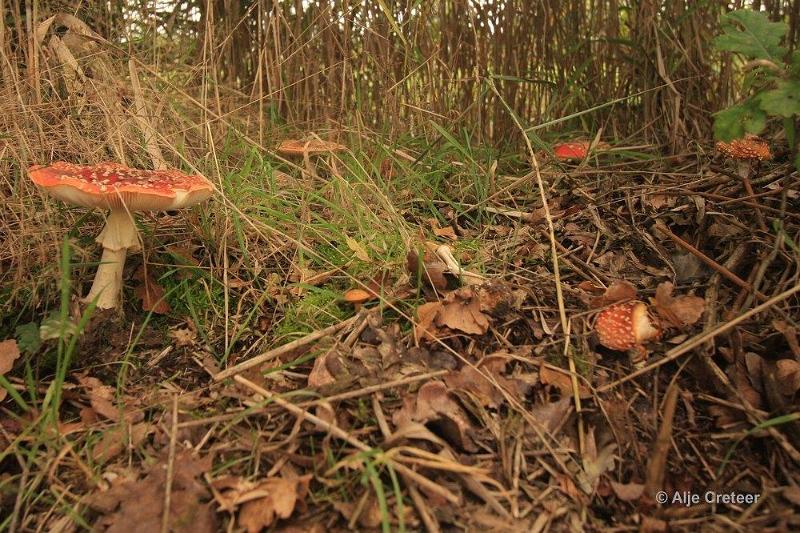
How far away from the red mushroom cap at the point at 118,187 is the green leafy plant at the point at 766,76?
1.81m

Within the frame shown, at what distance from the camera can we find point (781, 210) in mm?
2186

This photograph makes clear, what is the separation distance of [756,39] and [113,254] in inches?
95.1

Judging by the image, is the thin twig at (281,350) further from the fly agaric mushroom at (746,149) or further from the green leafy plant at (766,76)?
the fly agaric mushroom at (746,149)

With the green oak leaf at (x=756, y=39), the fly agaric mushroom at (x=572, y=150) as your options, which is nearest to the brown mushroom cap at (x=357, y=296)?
the green oak leaf at (x=756, y=39)

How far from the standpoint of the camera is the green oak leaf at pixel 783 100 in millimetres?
1745

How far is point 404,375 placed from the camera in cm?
177

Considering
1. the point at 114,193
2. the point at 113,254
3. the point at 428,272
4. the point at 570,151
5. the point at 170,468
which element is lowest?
the point at 170,468

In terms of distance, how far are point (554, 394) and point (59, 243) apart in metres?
1.95

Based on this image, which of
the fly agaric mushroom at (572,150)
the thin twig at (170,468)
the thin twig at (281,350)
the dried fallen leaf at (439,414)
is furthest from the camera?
the fly agaric mushroom at (572,150)

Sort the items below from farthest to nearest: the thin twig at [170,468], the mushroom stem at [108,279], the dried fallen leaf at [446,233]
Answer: the dried fallen leaf at [446,233] → the mushroom stem at [108,279] → the thin twig at [170,468]

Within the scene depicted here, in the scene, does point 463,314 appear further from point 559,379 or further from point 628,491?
point 628,491

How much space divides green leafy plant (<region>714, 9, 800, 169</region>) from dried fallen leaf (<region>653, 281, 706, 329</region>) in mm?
544

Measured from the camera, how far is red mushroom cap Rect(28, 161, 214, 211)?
1.76 metres

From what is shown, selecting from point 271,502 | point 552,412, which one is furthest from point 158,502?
point 552,412
